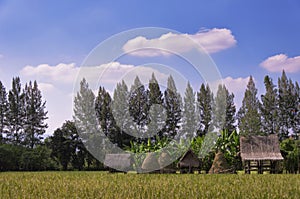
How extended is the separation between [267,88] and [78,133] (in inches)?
814

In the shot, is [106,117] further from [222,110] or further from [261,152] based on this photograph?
[261,152]

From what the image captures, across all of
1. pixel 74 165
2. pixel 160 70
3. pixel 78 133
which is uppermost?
pixel 160 70

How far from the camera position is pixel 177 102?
36.6 m

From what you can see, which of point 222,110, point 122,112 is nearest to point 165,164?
point 122,112

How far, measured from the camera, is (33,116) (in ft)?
146

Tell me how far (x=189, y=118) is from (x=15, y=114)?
19.0 meters

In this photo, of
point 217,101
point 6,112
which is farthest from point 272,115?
point 6,112

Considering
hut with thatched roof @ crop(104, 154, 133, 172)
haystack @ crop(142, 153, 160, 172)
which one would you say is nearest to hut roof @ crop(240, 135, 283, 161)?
haystack @ crop(142, 153, 160, 172)

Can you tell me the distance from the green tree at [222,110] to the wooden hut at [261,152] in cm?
733

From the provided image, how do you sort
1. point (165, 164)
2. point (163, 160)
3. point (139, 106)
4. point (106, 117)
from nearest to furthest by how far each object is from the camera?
point (165, 164), point (163, 160), point (139, 106), point (106, 117)

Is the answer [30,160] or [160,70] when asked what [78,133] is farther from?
[160,70]

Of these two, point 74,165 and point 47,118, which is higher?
point 47,118

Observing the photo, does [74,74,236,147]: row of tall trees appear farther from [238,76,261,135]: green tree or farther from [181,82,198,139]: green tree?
[238,76,261,135]: green tree

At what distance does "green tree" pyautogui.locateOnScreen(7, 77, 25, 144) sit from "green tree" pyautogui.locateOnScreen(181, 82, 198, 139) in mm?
17738
